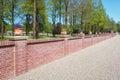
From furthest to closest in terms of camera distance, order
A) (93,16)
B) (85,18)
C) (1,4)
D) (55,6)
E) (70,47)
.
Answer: (93,16) → (85,18) → (55,6) → (1,4) → (70,47)

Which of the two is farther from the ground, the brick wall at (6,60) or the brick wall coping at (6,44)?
the brick wall coping at (6,44)

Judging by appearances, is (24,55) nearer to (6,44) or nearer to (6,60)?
(6,60)

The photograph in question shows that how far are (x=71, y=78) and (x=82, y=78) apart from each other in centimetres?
46

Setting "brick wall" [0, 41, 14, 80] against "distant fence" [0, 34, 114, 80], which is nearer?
"brick wall" [0, 41, 14, 80]

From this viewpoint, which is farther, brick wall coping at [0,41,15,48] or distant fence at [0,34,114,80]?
distant fence at [0,34,114,80]

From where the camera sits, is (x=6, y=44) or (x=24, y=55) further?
(x=24, y=55)

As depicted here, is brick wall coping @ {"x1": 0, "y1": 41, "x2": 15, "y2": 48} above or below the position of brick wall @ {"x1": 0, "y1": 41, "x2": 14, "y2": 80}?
above

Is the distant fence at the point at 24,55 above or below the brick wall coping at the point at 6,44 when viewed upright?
below

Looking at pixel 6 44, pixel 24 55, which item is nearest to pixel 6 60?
pixel 6 44

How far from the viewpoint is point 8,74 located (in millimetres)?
10477

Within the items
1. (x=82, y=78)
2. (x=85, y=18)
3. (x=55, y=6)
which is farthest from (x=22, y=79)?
(x=85, y=18)

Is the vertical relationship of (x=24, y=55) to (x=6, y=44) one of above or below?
below

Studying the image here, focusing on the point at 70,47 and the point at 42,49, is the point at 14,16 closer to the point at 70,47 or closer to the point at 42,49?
the point at 70,47

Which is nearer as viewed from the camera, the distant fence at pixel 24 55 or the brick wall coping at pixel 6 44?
the brick wall coping at pixel 6 44
